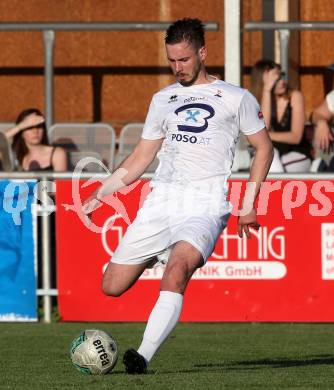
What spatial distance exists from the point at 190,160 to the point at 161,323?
1038mm

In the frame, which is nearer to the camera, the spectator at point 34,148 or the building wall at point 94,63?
the spectator at point 34,148

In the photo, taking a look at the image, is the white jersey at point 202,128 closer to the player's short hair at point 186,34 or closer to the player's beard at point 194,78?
the player's beard at point 194,78

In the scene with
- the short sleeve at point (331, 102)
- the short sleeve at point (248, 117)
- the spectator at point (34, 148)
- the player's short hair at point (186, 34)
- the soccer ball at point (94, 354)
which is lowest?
the soccer ball at point (94, 354)

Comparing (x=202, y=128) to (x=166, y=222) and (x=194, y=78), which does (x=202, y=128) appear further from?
(x=166, y=222)

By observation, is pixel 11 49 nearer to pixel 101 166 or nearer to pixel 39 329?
pixel 101 166

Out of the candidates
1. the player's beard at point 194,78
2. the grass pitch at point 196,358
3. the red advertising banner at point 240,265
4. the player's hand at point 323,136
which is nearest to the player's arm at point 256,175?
the player's beard at point 194,78

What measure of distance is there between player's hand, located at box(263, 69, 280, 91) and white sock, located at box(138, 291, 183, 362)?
4672mm

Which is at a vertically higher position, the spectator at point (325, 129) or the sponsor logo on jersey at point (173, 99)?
the sponsor logo on jersey at point (173, 99)

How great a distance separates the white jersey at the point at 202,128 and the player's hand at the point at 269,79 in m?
3.86

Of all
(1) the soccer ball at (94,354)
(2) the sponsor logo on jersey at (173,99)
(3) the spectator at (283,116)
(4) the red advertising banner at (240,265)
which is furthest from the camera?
(3) the spectator at (283,116)

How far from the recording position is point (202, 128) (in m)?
7.74

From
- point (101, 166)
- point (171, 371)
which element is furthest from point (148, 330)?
point (101, 166)

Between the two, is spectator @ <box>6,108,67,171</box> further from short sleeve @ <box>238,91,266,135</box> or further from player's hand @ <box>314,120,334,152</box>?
short sleeve @ <box>238,91,266,135</box>

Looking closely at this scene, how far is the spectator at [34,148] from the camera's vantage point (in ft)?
38.5
